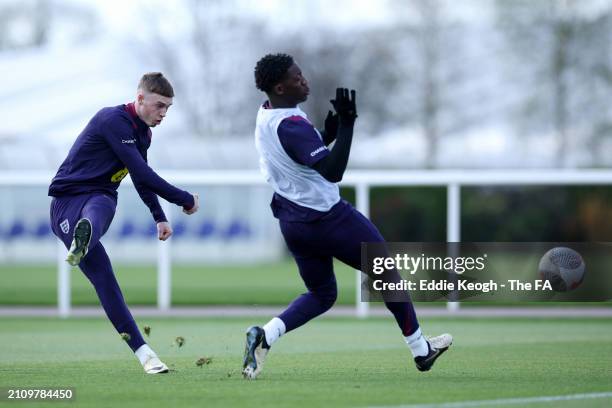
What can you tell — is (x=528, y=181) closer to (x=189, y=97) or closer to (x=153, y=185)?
(x=153, y=185)

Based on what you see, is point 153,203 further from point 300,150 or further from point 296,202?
point 300,150

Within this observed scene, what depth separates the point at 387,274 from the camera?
8.44 meters

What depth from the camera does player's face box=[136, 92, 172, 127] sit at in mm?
8727

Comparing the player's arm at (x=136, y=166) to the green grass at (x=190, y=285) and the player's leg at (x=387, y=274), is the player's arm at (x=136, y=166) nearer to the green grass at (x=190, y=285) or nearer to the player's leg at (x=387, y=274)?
the player's leg at (x=387, y=274)

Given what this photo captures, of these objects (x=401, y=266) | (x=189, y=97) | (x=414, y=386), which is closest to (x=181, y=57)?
(x=189, y=97)

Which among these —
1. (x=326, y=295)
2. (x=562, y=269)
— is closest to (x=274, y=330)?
(x=326, y=295)

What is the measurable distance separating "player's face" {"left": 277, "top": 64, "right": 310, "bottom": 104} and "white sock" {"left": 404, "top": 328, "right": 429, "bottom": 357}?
5.83 feet

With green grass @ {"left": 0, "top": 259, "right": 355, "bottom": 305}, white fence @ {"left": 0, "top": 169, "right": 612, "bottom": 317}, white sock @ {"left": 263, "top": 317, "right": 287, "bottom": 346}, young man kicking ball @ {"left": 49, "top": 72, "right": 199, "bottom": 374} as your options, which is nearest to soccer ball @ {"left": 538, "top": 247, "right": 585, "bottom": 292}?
white sock @ {"left": 263, "top": 317, "right": 287, "bottom": 346}

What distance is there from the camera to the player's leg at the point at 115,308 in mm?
8719

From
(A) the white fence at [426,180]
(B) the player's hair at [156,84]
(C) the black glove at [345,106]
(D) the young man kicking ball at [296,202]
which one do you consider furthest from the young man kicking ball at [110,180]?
(A) the white fence at [426,180]

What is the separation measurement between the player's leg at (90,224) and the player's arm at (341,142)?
5.16 feet

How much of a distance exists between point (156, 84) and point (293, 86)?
100 cm

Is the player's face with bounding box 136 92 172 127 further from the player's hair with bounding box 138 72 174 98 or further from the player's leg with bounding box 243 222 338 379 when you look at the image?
the player's leg with bounding box 243 222 338 379

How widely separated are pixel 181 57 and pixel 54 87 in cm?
493
